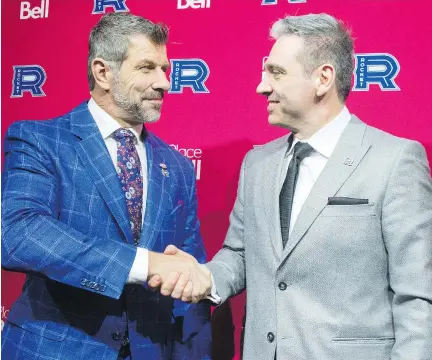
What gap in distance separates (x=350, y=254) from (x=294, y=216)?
219mm

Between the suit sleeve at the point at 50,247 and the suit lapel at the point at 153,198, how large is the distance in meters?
0.15

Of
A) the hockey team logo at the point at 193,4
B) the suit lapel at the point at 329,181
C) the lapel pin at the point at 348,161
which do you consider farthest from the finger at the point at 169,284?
the hockey team logo at the point at 193,4

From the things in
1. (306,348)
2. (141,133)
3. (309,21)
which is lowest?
(306,348)

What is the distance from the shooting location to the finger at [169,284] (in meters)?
2.11

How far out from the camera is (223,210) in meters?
2.83

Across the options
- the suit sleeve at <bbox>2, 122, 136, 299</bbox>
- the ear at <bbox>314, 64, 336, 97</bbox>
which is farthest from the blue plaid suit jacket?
the ear at <bbox>314, 64, 336, 97</bbox>

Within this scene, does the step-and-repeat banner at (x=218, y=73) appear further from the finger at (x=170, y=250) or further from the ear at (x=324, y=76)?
the finger at (x=170, y=250)

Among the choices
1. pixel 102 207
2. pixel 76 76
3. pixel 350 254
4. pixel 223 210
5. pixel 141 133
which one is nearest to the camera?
pixel 350 254

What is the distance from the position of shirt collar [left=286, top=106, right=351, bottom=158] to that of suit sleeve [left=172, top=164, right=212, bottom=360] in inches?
20.8

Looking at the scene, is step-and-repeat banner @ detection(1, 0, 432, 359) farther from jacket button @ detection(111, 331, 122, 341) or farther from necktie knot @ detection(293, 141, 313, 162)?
jacket button @ detection(111, 331, 122, 341)

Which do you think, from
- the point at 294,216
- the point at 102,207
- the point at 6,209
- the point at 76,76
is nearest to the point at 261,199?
the point at 294,216

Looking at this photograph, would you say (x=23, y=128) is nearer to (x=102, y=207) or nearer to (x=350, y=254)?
(x=102, y=207)

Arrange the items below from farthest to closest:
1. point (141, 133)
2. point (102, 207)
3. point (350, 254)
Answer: point (141, 133), point (102, 207), point (350, 254)

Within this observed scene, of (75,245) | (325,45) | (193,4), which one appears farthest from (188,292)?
(193,4)
